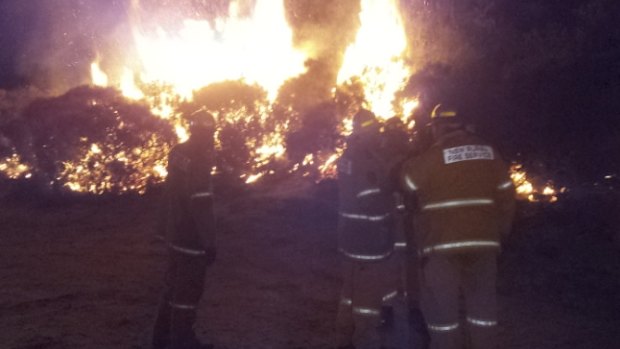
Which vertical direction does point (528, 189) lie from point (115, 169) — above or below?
below

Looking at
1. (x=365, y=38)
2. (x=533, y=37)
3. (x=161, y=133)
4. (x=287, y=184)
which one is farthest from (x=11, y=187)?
(x=533, y=37)

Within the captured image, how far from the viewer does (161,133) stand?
463 inches

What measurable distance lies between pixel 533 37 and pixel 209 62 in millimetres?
7299

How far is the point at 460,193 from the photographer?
13.5 ft

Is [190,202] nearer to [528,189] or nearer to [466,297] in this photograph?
[466,297]

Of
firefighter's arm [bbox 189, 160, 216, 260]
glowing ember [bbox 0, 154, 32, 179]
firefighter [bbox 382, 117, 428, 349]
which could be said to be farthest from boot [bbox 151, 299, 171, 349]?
glowing ember [bbox 0, 154, 32, 179]

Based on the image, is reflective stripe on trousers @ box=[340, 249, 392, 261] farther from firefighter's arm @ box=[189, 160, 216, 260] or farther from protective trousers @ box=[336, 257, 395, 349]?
firefighter's arm @ box=[189, 160, 216, 260]

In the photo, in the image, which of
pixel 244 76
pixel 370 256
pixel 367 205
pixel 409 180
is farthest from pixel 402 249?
pixel 244 76

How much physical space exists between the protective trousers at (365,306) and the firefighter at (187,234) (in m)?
1.27

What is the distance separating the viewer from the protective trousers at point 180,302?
194 inches

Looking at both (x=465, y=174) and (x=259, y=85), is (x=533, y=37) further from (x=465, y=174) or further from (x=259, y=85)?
(x=465, y=174)

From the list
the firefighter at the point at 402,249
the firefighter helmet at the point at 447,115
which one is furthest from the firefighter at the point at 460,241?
the firefighter at the point at 402,249

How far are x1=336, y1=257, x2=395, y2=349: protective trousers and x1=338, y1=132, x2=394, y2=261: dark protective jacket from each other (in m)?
0.12

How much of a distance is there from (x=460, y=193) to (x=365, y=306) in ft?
5.00
